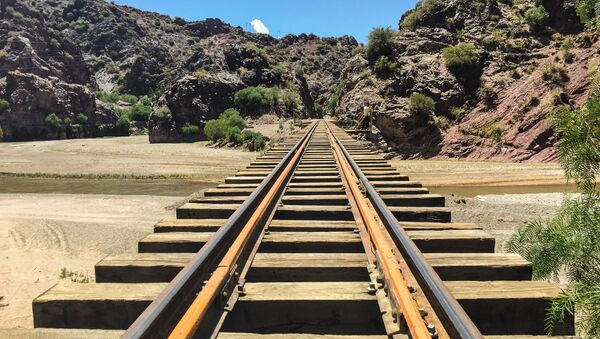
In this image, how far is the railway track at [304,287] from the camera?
104 inches

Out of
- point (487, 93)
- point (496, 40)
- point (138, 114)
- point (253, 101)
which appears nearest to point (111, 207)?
point (487, 93)

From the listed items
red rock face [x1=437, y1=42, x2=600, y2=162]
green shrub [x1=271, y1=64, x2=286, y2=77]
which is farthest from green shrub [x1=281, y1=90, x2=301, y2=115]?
red rock face [x1=437, y1=42, x2=600, y2=162]

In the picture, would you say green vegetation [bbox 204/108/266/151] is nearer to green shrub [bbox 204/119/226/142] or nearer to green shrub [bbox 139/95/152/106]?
green shrub [bbox 204/119/226/142]

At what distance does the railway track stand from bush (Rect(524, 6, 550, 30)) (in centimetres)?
3795

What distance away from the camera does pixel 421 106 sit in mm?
32719

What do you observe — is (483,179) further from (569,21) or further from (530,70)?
(569,21)

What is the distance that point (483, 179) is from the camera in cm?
2208

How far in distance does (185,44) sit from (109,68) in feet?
98.3

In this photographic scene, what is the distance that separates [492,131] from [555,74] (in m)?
5.32

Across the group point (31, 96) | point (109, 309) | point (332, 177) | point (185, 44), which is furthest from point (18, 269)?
point (185, 44)

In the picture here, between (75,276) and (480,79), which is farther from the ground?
(480,79)

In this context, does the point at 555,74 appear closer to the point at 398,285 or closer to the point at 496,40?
the point at 496,40

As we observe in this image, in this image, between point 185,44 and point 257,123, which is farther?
point 185,44

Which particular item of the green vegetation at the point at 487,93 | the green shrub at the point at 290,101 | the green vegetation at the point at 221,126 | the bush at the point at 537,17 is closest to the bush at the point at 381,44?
the green vegetation at the point at 487,93
